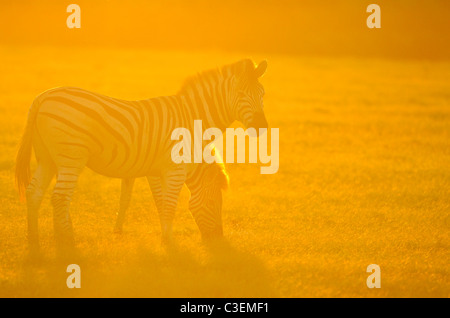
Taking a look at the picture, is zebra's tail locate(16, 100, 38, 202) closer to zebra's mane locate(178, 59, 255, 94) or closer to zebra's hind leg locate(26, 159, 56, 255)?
zebra's hind leg locate(26, 159, 56, 255)

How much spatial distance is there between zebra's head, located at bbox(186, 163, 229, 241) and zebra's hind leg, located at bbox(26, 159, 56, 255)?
197 cm

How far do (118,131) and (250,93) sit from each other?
6.16ft

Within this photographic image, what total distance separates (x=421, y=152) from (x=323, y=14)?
25961 mm

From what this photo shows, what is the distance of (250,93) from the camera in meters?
8.42

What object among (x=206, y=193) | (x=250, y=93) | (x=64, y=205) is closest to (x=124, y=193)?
(x=206, y=193)

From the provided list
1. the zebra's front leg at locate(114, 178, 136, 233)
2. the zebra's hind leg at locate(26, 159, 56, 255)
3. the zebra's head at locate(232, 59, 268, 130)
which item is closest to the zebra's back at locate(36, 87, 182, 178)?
the zebra's hind leg at locate(26, 159, 56, 255)

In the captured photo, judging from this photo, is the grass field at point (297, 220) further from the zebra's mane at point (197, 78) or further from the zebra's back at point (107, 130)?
the zebra's mane at point (197, 78)

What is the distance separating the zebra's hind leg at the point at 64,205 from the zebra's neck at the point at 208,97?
189 centimetres

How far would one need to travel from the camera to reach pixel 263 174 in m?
13.3

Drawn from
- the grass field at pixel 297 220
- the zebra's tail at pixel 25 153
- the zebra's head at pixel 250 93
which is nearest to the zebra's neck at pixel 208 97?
the zebra's head at pixel 250 93

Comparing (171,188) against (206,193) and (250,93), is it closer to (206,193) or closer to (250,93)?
(206,193)

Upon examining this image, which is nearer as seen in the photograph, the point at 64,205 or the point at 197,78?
the point at 64,205
